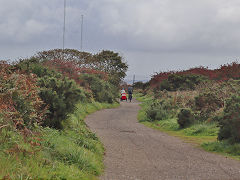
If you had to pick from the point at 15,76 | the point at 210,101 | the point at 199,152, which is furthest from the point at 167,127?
the point at 15,76

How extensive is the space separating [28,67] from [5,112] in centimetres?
1330

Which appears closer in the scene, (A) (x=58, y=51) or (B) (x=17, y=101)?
(B) (x=17, y=101)

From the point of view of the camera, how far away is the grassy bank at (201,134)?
37.6 feet

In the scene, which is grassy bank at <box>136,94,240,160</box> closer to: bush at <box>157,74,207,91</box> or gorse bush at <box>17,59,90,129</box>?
gorse bush at <box>17,59,90,129</box>

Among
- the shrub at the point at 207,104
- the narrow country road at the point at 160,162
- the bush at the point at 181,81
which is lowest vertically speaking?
the narrow country road at the point at 160,162

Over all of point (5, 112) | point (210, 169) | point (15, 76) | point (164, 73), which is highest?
point (164, 73)

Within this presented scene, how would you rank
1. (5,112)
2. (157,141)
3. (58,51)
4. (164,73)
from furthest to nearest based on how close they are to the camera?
(164,73) → (58,51) → (157,141) → (5,112)

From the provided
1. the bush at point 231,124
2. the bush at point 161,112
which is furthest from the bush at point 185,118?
the bush at point 231,124

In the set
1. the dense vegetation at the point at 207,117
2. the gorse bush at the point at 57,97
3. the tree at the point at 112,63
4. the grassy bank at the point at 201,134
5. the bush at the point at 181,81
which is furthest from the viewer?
the tree at the point at 112,63

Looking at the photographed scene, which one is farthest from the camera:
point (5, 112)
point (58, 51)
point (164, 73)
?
point (164, 73)

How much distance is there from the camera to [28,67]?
19.7 metres

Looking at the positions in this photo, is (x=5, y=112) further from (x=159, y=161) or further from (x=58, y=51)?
(x=58, y=51)

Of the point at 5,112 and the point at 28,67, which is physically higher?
the point at 28,67

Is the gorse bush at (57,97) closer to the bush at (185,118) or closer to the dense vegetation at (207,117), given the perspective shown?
the dense vegetation at (207,117)
